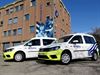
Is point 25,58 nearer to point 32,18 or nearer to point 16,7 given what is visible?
point 32,18

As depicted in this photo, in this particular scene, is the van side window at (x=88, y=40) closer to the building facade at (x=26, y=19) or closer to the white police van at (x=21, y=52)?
the white police van at (x=21, y=52)

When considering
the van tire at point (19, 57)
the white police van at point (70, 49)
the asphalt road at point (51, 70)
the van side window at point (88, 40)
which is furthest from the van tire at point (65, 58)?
the van tire at point (19, 57)

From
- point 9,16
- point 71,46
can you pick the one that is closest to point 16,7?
point 9,16

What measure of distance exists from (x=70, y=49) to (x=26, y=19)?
1416 inches

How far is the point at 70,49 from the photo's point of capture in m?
13.0

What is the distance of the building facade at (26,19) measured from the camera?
143 feet

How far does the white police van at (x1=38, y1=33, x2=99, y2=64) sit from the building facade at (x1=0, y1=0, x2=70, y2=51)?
23197mm

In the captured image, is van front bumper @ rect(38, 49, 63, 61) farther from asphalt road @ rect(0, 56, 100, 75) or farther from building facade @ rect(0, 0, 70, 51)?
building facade @ rect(0, 0, 70, 51)

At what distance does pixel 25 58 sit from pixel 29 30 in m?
31.1

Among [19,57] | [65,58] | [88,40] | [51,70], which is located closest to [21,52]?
[19,57]

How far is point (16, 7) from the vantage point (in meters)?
51.6

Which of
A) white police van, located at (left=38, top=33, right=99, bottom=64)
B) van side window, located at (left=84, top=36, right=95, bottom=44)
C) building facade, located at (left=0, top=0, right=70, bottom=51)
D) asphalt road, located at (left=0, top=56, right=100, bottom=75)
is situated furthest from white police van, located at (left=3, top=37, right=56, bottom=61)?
building facade, located at (left=0, top=0, right=70, bottom=51)

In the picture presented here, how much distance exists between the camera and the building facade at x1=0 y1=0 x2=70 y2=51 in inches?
1721

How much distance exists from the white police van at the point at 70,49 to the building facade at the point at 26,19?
23197 millimetres
